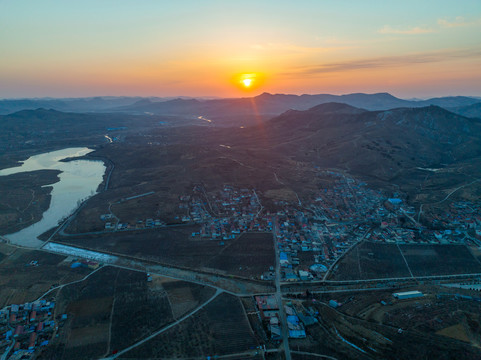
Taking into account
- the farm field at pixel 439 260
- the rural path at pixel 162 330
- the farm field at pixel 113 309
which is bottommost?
the farm field at pixel 439 260

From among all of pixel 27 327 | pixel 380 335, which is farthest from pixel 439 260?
pixel 27 327

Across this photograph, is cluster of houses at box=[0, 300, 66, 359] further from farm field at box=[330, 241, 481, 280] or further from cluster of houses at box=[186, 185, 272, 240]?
farm field at box=[330, 241, 481, 280]

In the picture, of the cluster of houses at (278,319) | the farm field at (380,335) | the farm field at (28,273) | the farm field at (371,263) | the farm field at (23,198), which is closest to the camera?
the farm field at (380,335)

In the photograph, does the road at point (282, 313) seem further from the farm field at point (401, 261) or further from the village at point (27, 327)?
the village at point (27, 327)

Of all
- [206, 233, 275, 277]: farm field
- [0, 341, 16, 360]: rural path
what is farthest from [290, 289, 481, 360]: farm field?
[0, 341, 16, 360]: rural path

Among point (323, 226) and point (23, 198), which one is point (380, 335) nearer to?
Answer: point (323, 226)

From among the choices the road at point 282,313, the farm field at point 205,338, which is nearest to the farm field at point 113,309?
the farm field at point 205,338
